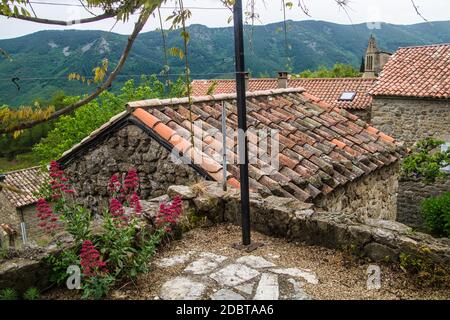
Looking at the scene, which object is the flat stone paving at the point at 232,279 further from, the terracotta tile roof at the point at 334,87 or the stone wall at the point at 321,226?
the terracotta tile roof at the point at 334,87

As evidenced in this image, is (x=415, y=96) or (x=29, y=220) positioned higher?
(x=415, y=96)

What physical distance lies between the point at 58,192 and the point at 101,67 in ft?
4.31

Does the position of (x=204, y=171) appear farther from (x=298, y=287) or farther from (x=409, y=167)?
(x=409, y=167)

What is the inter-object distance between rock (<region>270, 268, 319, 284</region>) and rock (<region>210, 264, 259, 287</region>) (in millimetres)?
174

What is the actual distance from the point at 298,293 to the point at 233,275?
471 mm

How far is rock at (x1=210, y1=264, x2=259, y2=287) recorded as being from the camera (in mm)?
2566

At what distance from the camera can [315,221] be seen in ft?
10.1

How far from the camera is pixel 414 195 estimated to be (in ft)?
49.1

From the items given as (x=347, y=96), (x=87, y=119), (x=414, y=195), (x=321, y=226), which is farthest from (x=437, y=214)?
(x=87, y=119)

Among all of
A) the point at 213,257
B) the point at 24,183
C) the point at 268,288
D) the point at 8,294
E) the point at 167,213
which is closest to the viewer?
the point at 8,294

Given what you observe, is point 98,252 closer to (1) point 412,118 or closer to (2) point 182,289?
(2) point 182,289

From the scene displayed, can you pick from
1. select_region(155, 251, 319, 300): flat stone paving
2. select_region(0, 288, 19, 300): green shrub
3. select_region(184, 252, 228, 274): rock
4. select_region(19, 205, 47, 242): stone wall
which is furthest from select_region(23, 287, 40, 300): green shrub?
select_region(19, 205, 47, 242): stone wall
